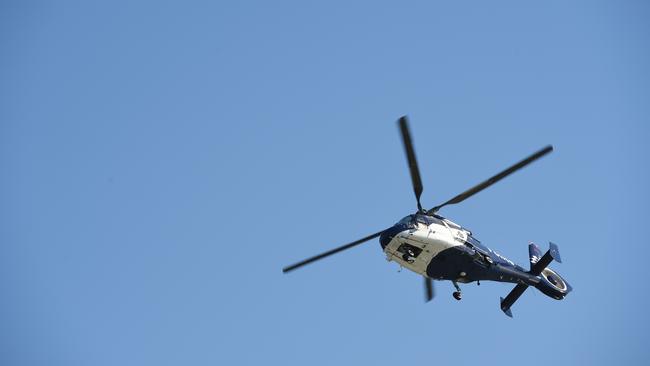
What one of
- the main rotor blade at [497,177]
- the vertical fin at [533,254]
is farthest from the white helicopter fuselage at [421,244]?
the vertical fin at [533,254]

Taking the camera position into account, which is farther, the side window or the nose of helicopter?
the side window

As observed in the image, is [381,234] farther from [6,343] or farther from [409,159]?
[6,343]

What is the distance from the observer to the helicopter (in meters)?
25.0

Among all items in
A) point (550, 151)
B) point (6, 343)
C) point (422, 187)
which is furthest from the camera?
point (6, 343)

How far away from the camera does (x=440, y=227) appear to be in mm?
27438

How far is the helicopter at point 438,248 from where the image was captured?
82.0 feet

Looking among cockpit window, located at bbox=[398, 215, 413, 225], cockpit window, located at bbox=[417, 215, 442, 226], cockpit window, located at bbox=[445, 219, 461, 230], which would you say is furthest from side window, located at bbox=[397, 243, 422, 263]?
cockpit window, located at bbox=[445, 219, 461, 230]

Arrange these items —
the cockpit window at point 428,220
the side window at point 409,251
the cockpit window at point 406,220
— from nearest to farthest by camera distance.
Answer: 1. the side window at point 409,251
2. the cockpit window at point 406,220
3. the cockpit window at point 428,220

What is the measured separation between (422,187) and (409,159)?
205 centimetres

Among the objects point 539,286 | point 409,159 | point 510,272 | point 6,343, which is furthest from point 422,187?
point 6,343

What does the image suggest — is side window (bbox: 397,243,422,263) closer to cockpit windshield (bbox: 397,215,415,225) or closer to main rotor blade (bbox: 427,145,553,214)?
cockpit windshield (bbox: 397,215,415,225)

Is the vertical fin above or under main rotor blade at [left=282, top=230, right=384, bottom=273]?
under

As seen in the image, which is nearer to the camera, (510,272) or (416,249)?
(416,249)

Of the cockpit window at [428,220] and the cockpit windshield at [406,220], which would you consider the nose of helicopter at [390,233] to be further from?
the cockpit window at [428,220]
